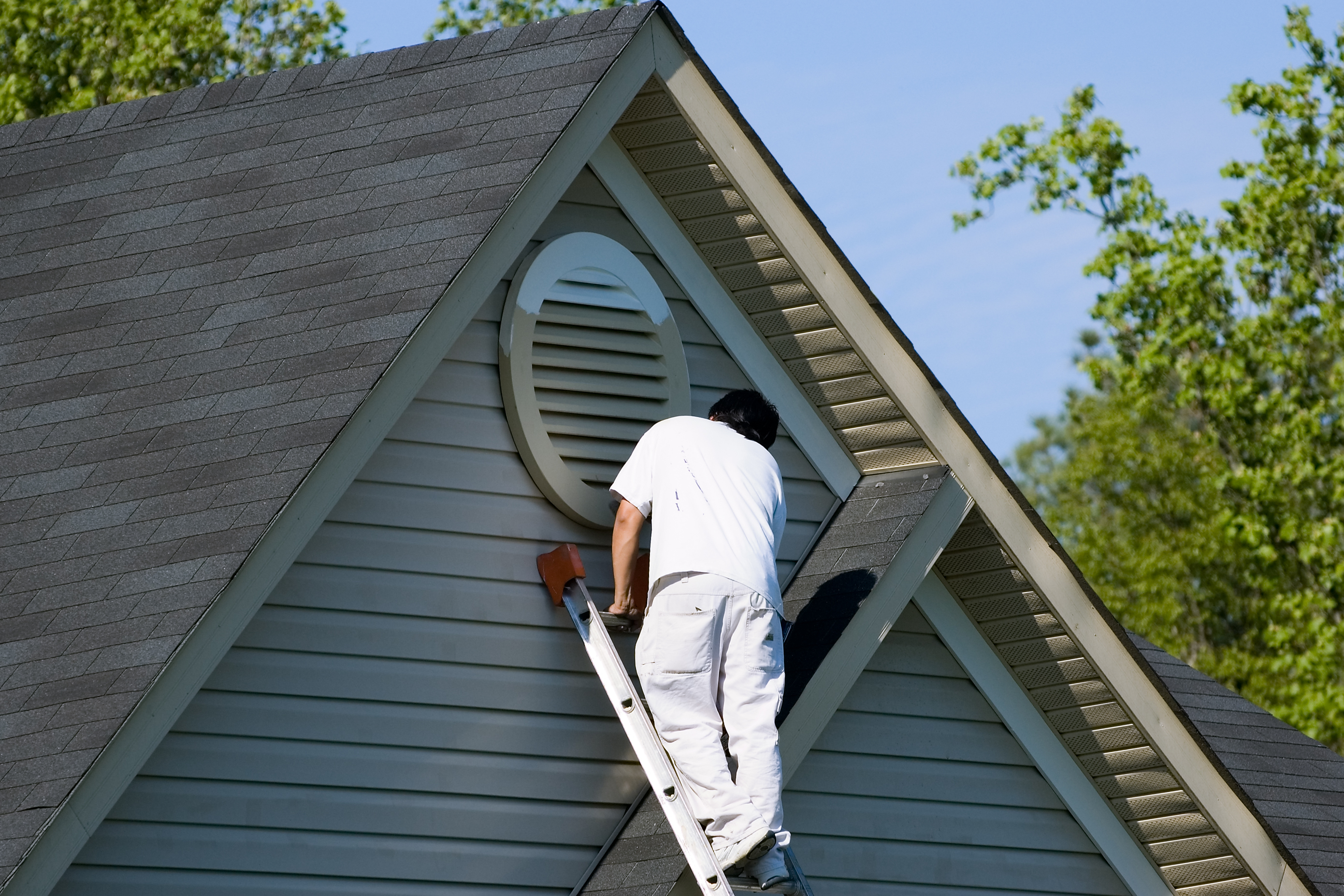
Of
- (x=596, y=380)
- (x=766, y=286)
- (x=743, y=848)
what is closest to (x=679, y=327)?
(x=766, y=286)

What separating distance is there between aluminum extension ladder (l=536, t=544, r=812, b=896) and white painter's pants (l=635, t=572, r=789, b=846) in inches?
2.1

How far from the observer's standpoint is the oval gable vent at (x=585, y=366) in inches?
271

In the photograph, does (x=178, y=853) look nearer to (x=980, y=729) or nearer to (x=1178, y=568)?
(x=980, y=729)

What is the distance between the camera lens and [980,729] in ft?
26.5

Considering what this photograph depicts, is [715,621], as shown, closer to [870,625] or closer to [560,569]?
[560,569]

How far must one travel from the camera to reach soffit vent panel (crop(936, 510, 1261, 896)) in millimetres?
7750

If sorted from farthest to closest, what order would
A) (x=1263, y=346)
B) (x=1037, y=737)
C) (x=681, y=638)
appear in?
(x=1263, y=346) → (x=1037, y=737) → (x=681, y=638)

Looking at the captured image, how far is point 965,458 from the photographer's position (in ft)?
24.3

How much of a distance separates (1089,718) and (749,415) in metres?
2.45

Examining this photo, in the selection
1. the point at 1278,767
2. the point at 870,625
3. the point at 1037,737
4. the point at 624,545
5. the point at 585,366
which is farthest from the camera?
the point at 1278,767

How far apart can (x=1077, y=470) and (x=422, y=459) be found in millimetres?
27475

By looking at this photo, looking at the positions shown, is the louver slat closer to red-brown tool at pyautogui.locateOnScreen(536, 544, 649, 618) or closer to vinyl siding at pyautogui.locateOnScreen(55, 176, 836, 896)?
vinyl siding at pyautogui.locateOnScreen(55, 176, 836, 896)

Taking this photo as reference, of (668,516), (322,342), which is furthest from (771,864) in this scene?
(322,342)

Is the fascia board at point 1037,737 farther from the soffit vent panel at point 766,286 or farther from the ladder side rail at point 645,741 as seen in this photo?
the ladder side rail at point 645,741
